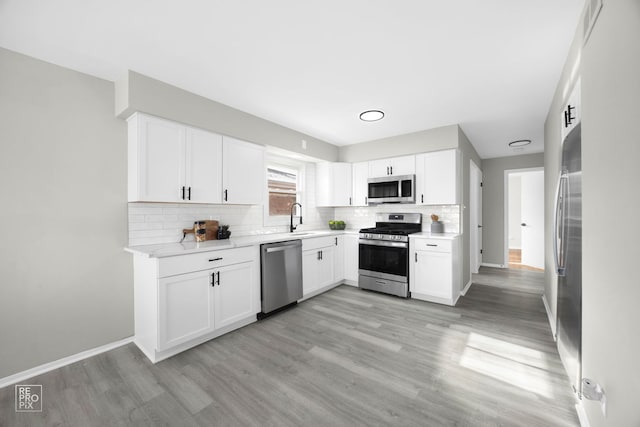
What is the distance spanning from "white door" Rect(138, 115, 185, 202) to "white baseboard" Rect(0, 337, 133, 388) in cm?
142

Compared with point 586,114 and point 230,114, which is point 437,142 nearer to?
point 586,114

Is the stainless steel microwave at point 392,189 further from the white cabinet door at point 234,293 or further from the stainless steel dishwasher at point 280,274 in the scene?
the white cabinet door at point 234,293

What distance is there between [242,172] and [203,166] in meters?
0.50

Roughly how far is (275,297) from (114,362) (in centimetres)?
158

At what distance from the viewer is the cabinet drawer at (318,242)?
3758mm

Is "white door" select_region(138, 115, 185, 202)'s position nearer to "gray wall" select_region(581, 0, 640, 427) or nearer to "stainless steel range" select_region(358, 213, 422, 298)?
"stainless steel range" select_region(358, 213, 422, 298)

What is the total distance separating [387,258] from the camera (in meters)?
3.95

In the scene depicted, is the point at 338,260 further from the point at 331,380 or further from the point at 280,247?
the point at 331,380

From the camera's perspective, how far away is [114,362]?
2246 millimetres

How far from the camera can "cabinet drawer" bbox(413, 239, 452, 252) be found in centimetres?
352

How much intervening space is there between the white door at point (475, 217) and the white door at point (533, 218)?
1000 mm

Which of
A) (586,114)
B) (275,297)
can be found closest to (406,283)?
(275,297)

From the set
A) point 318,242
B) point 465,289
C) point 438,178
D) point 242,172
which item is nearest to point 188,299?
point 242,172

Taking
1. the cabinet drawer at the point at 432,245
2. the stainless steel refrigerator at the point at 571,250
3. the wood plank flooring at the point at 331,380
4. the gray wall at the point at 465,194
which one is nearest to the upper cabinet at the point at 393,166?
the gray wall at the point at 465,194
